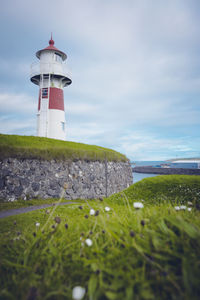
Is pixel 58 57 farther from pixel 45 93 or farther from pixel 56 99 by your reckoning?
pixel 56 99

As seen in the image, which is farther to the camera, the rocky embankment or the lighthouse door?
the rocky embankment

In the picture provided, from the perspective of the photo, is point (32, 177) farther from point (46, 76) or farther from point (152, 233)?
point (46, 76)

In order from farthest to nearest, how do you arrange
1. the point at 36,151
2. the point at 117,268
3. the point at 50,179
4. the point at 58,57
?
the point at 58,57 < the point at 50,179 < the point at 36,151 < the point at 117,268

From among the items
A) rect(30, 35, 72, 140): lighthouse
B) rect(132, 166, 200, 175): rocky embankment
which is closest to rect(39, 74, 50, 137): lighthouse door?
rect(30, 35, 72, 140): lighthouse

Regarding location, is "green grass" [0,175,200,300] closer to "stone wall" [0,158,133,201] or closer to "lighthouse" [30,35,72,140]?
"stone wall" [0,158,133,201]

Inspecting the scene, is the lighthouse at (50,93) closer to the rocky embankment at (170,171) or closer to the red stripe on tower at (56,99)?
the red stripe on tower at (56,99)

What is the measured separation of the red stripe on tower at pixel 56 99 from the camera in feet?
61.3

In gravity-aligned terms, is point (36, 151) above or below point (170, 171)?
above

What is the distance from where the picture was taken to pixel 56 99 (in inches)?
747

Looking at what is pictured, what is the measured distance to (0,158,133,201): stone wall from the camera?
934cm

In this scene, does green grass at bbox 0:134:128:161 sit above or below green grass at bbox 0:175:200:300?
above

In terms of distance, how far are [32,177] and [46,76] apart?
1300 cm

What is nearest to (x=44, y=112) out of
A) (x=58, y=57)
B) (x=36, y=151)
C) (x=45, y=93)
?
(x=45, y=93)

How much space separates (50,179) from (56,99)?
36.1 ft
